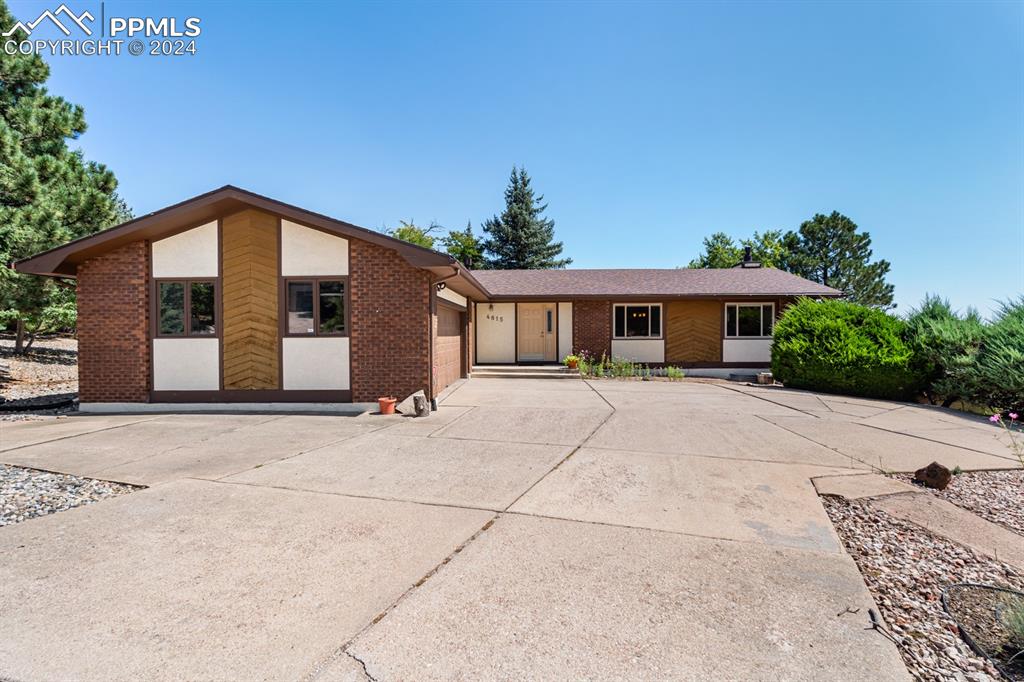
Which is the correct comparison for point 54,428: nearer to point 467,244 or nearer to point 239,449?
point 239,449

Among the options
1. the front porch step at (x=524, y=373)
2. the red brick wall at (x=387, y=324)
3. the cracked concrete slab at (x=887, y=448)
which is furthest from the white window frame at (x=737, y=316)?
the red brick wall at (x=387, y=324)

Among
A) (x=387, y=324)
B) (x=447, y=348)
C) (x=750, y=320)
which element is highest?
(x=750, y=320)

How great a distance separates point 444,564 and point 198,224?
9.48m

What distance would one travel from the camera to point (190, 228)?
9.58m

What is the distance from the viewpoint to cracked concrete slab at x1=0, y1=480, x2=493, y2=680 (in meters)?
2.28

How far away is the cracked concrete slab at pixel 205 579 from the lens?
2.28 m

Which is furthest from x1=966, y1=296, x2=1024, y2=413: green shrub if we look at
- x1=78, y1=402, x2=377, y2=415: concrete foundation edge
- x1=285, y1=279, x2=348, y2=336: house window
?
x1=285, y1=279, x2=348, y2=336: house window

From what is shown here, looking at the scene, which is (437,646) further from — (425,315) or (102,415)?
(102,415)

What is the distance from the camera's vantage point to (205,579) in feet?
9.78

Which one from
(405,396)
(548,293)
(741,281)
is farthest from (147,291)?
(741,281)

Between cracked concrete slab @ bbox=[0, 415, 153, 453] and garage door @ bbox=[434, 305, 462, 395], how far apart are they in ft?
18.1

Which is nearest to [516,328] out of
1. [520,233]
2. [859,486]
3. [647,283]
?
[647,283]

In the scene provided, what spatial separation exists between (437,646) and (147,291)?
10376mm

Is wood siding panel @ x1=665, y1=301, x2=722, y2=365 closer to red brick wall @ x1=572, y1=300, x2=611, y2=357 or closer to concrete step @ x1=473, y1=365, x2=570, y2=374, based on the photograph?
red brick wall @ x1=572, y1=300, x2=611, y2=357
